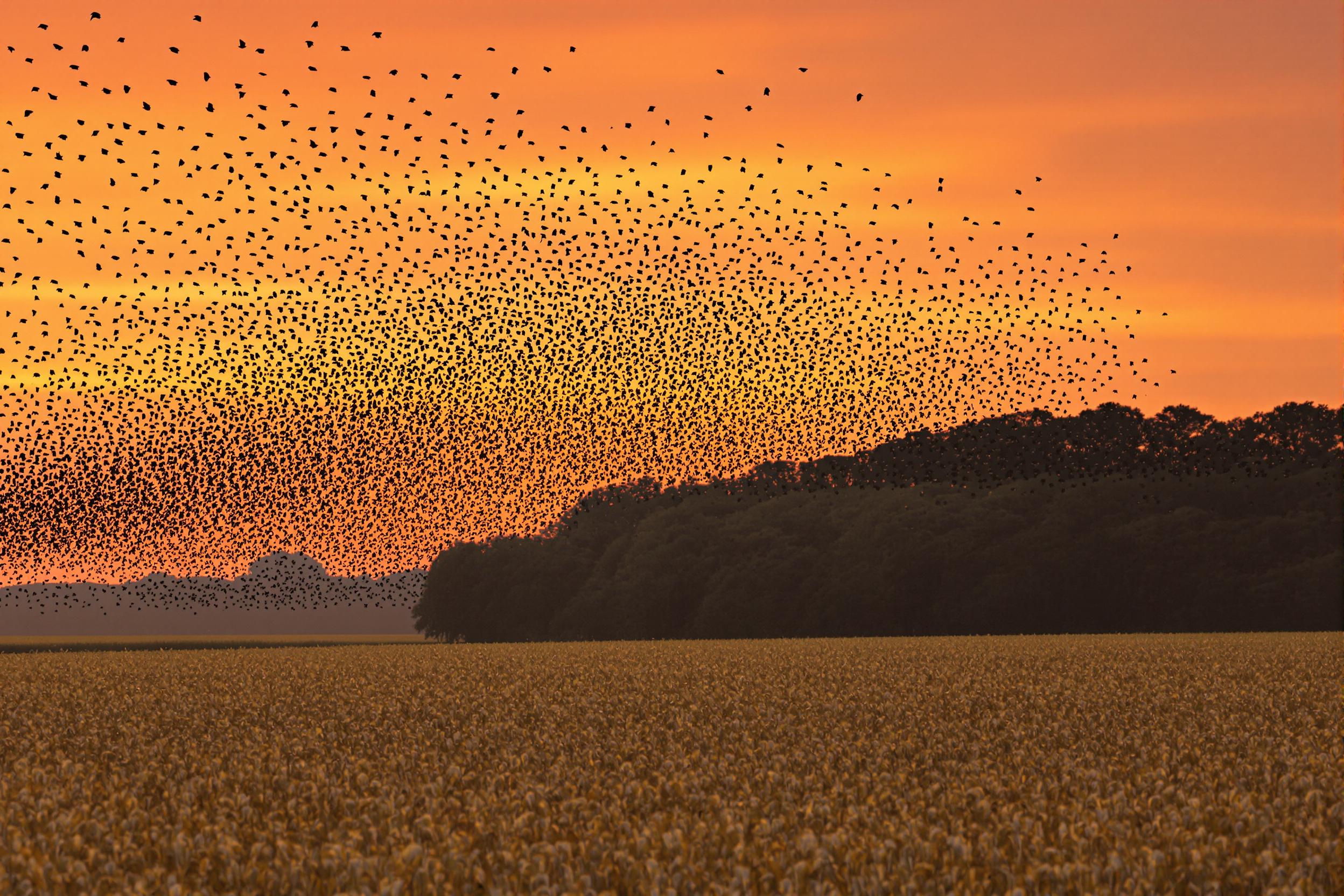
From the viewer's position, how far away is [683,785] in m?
18.0

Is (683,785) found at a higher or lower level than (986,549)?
lower

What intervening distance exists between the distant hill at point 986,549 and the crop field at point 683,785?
58.1 metres

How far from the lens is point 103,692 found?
38781 mm

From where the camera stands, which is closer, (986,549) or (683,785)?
(683,785)

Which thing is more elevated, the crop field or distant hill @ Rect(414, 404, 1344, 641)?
distant hill @ Rect(414, 404, 1344, 641)

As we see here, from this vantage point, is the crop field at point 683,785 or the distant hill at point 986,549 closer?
the crop field at point 683,785

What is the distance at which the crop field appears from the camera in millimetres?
13414

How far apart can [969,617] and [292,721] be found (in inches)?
2992

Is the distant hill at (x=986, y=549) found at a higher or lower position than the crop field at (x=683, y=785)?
higher

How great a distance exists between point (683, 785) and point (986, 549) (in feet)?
288

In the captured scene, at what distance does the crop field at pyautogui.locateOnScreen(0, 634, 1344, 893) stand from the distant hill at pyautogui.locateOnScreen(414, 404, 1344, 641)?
58.1m

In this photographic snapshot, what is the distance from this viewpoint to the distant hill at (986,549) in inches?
3814

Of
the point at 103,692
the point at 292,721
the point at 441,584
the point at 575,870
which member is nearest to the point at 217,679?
the point at 103,692

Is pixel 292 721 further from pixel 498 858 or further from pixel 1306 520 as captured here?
pixel 1306 520
